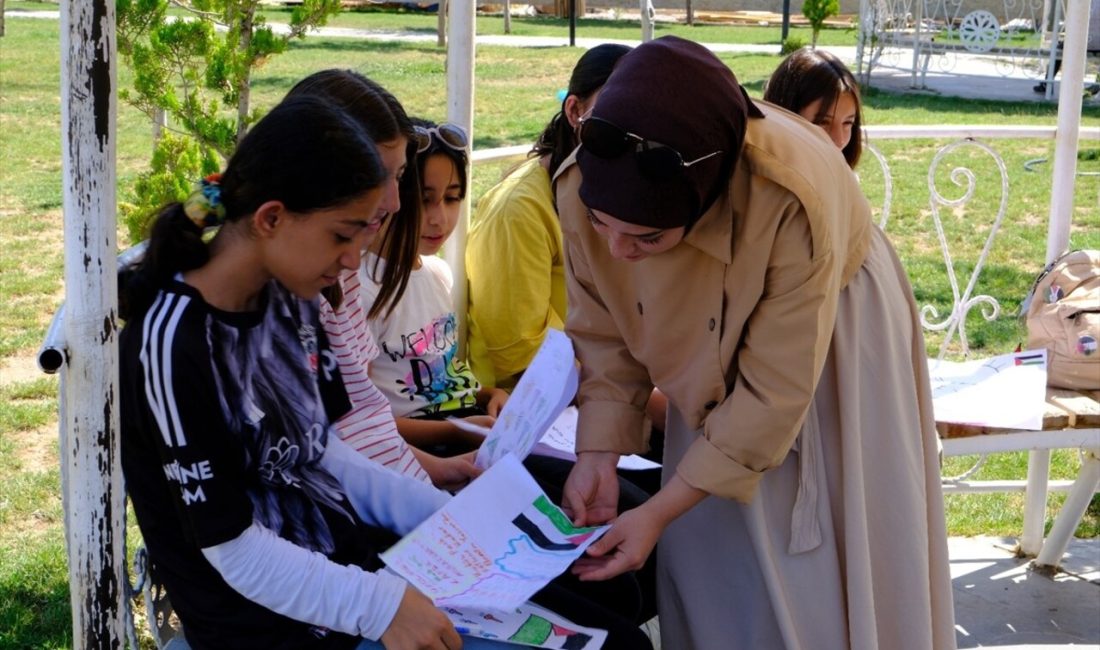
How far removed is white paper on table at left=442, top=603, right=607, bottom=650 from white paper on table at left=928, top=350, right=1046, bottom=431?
161 cm

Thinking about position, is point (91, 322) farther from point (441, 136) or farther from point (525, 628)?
point (441, 136)

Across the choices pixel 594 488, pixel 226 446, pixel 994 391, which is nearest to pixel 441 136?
pixel 594 488

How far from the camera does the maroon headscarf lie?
5.97 ft

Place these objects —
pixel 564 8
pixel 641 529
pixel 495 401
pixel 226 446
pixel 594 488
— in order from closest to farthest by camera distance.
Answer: pixel 226 446, pixel 641 529, pixel 594 488, pixel 495 401, pixel 564 8

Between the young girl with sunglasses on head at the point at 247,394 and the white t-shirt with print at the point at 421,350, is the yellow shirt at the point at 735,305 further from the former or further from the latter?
the white t-shirt with print at the point at 421,350

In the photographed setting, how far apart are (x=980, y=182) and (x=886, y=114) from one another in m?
3.08

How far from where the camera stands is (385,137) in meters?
2.40

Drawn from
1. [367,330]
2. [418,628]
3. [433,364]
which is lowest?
[418,628]

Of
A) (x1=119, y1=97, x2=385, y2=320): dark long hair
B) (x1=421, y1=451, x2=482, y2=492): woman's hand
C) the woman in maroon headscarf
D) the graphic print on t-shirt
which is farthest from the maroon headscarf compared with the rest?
the graphic print on t-shirt

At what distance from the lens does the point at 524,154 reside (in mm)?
3629

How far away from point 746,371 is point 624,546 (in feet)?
1.25

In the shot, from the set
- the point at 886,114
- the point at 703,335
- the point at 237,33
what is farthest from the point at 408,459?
the point at 886,114

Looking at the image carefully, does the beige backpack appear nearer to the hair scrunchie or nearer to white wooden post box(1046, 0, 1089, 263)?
white wooden post box(1046, 0, 1089, 263)

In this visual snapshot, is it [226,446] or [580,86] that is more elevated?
[580,86]
